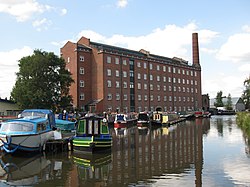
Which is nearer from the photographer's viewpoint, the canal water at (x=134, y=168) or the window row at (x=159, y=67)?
the canal water at (x=134, y=168)

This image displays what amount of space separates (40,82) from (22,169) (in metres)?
35.6

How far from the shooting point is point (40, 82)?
167 ft

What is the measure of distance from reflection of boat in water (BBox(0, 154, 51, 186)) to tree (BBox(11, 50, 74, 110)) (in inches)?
1179

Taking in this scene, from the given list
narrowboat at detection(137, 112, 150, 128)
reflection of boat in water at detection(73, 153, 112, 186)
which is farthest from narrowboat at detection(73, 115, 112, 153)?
narrowboat at detection(137, 112, 150, 128)

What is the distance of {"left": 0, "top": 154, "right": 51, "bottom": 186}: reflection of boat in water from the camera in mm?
14250

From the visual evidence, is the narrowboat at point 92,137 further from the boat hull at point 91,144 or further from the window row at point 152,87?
the window row at point 152,87

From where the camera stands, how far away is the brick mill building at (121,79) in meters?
67.0

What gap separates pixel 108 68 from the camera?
69.5 m

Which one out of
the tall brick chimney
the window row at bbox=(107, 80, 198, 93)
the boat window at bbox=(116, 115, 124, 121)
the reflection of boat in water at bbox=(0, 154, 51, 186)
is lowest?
the reflection of boat in water at bbox=(0, 154, 51, 186)

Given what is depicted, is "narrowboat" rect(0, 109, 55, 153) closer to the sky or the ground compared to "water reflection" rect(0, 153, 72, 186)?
closer to the sky

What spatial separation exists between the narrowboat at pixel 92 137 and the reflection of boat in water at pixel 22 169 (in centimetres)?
265

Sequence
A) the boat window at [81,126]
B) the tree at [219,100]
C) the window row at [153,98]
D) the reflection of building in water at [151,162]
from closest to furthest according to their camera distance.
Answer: the reflection of building in water at [151,162] → the boat window at [81,126] → the window row at [153,98] → the tree at [219,100]

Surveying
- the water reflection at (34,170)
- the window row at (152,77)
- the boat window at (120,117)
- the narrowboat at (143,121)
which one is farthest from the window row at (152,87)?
the water reflection at (34,170)

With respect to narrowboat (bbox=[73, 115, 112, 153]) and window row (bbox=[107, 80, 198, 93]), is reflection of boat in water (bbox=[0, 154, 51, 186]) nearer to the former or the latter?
narrowboat (bbox=[73, 115, 112, 153])
